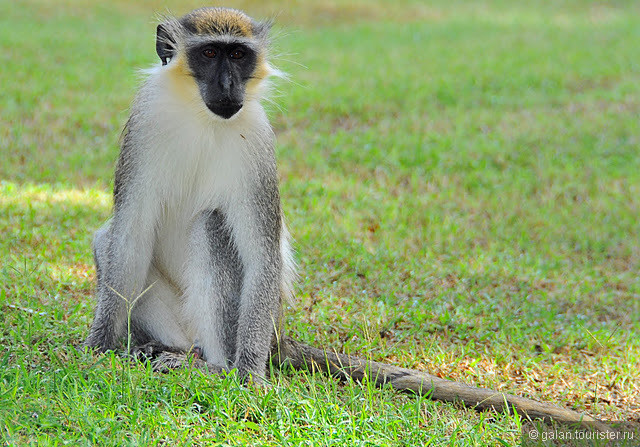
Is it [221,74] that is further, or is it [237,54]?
[237,54]

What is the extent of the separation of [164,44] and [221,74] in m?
0.40

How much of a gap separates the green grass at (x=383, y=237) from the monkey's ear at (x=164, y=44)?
81 cm

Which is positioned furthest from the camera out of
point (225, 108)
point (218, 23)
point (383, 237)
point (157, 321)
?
point (383, 237)

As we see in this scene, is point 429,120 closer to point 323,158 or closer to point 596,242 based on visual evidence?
point 323,158

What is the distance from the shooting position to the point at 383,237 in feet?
20.8

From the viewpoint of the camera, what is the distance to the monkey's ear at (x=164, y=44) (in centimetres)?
398

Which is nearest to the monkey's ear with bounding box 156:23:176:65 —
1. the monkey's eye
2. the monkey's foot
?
the monkey's eye

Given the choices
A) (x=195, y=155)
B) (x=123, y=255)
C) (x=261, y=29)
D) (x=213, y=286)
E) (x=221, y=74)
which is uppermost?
(x=261, y=29)

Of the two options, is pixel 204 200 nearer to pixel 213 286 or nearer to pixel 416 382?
pixel 213 286

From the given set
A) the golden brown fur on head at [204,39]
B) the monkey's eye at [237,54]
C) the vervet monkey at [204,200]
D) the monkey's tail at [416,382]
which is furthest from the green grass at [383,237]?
the monkey's eye at [237,54]

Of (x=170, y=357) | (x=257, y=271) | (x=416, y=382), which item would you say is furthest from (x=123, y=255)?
(x=416, y=382)

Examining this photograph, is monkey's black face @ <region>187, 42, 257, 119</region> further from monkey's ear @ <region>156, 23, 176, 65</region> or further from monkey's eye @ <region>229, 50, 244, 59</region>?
monkey's ear @ <region>156, 23, 176, 65</region>

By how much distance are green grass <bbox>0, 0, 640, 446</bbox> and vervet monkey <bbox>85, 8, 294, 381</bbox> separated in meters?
0.35

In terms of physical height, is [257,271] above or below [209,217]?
below
